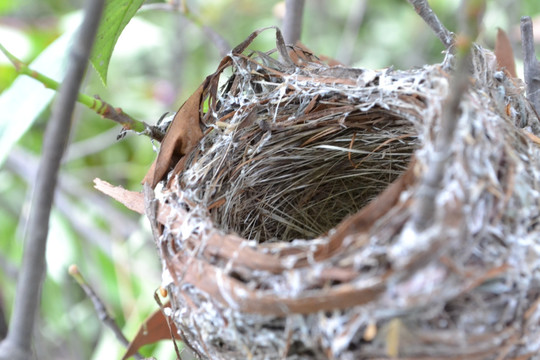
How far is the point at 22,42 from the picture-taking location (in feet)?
6.45

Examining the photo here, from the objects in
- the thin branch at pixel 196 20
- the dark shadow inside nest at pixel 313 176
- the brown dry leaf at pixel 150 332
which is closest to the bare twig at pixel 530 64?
the dark shadow inside nest at pixel 313 176

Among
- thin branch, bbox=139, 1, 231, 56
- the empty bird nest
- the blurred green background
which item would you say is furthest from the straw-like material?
the blurred green background

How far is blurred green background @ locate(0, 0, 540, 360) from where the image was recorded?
5.42 ft

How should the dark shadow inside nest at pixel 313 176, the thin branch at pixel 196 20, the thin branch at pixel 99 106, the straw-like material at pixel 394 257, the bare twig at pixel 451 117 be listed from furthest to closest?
the thin branch at pixel 196 20 → the dark shadow inside nest at pixel 313 176 → the thin branch at pixel 99 106 → the straw-like material at pixel 394 257 → the bare twig at pixel 451 117

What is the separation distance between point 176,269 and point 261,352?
0.12 meters

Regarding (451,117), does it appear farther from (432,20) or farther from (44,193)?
(432,20)

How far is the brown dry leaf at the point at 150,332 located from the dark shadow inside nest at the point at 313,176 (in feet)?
0.51

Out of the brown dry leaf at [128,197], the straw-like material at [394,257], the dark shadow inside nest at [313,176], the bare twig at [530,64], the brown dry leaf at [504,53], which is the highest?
the brown dry leaf at [504,53]

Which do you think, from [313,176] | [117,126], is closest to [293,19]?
[313,176]

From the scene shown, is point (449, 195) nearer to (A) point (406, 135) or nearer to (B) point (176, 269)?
(B) point (176, 269)

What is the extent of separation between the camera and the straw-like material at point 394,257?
0.45 metres

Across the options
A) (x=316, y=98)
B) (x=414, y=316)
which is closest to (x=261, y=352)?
(x=414, y=316)

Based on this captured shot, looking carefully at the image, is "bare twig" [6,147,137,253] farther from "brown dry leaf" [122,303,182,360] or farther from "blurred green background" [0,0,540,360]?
"brown dry leaf" [122,303,182,360]

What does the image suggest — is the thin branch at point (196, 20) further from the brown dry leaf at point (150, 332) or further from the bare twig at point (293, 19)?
the brown dry leaf at point (150, 332)
